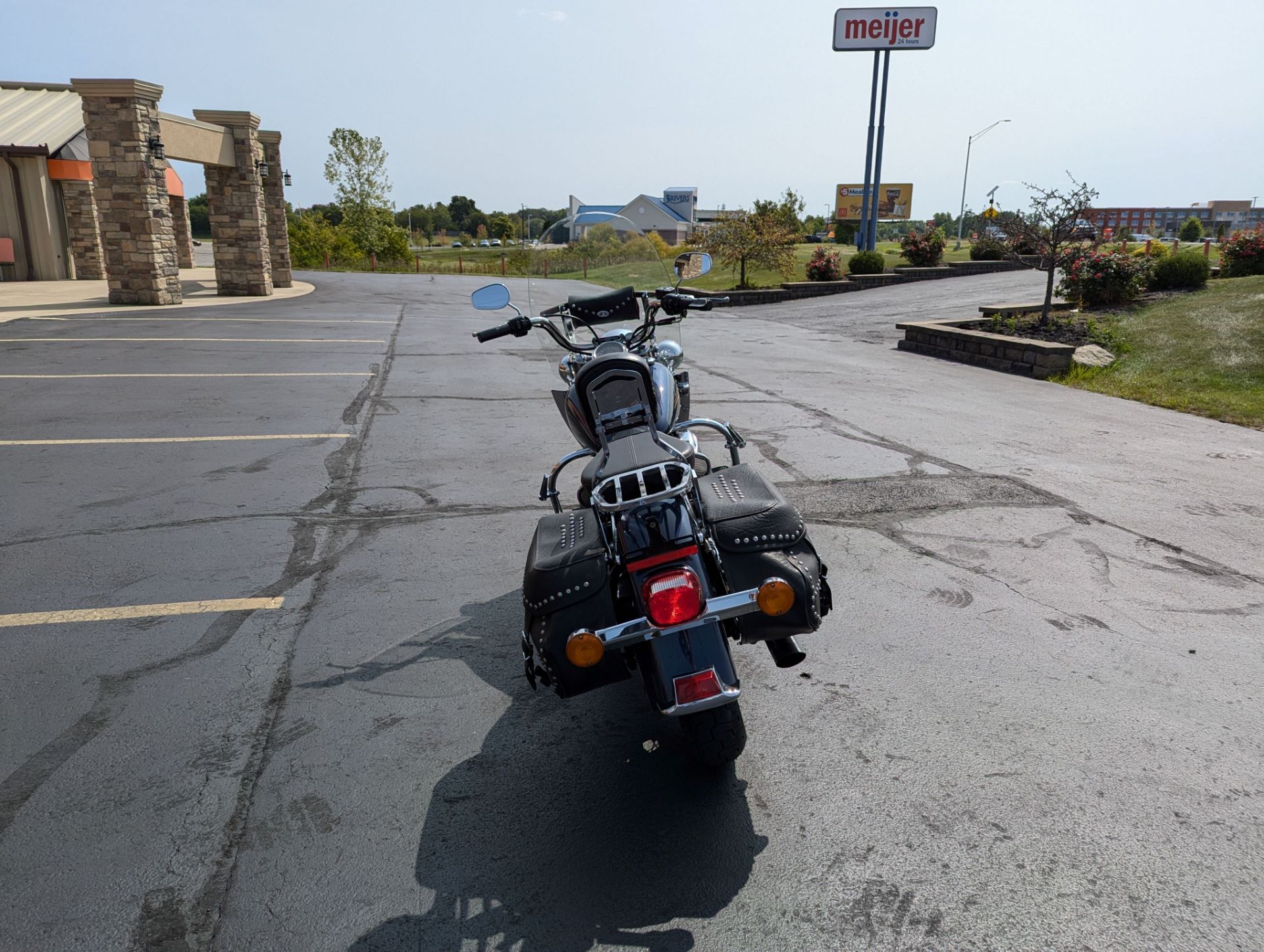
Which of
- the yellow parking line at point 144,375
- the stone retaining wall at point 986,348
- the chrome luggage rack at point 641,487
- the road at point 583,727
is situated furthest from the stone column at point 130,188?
the chrome luggage rack at point 641,487

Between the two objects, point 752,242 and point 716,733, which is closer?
point 716,733

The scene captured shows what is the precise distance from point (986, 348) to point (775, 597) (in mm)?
11818

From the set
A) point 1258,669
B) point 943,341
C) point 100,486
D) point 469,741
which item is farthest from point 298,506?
point 943,341

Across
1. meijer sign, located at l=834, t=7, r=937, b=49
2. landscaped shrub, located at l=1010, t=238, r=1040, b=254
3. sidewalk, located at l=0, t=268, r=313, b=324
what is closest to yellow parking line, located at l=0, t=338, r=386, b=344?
sidewalk, located at l=0, t=268, r=313, b=324

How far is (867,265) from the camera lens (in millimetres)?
27234

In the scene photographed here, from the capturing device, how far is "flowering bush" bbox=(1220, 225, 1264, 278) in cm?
1694

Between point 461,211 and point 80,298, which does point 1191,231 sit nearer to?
point 80,298

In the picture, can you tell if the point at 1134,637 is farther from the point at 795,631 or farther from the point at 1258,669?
the point at 795,631

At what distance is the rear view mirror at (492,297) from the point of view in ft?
13.4

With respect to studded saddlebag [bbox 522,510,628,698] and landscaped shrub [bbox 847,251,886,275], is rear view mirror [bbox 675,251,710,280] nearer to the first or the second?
studded saddlebag [bbox 522,510,628,698]

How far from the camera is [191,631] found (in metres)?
4.08

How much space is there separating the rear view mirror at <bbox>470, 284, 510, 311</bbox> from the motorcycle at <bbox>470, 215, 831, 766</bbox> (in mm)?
916

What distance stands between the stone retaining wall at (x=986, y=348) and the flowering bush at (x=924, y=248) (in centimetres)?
1331

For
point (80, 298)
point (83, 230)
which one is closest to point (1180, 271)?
point (80, 298)
